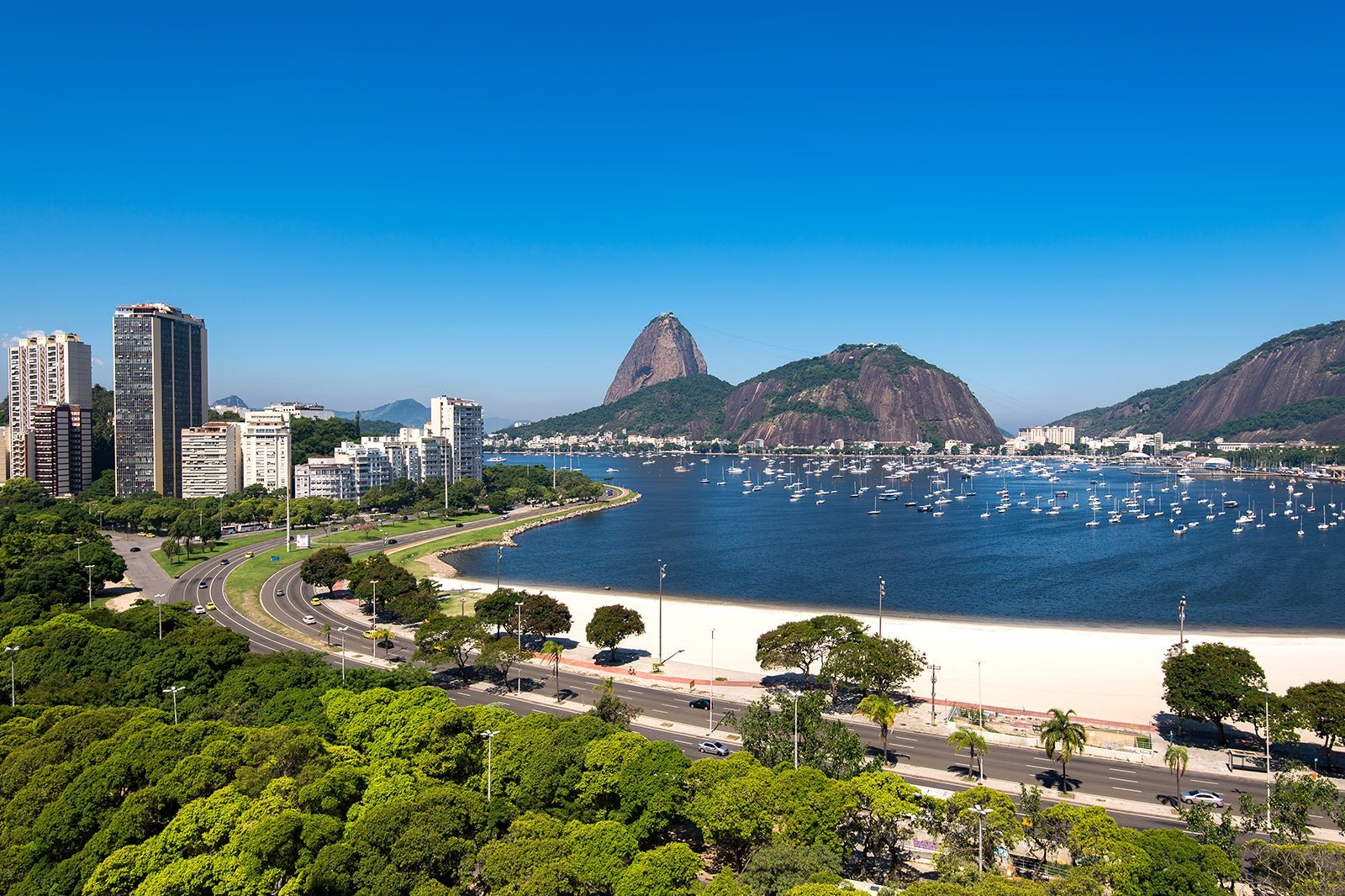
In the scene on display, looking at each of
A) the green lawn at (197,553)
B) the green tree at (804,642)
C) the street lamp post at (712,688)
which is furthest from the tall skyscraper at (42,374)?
the green tree at (804,642)

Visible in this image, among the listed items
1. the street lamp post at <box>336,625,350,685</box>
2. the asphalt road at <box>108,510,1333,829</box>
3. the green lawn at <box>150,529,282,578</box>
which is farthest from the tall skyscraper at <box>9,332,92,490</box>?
the street lamp post at <box>336,625,350,685</box>

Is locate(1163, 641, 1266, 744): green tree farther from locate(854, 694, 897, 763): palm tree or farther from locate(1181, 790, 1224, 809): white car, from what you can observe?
locate(854, 694, 897, 763): palm tree

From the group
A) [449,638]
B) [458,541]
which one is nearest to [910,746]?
[449,638]

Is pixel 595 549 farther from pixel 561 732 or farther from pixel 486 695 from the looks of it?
pixel 561 732

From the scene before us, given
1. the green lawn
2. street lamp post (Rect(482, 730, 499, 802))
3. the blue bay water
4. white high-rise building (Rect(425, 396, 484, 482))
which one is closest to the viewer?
street lamp post (Rect(482, 730, 499, 802))

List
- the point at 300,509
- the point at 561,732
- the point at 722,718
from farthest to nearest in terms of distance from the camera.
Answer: the point at 300,509
the point at 722,718
the point at 561,732

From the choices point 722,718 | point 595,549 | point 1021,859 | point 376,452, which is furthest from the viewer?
point 376,452

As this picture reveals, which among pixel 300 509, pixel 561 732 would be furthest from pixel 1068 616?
pixel 300 509
